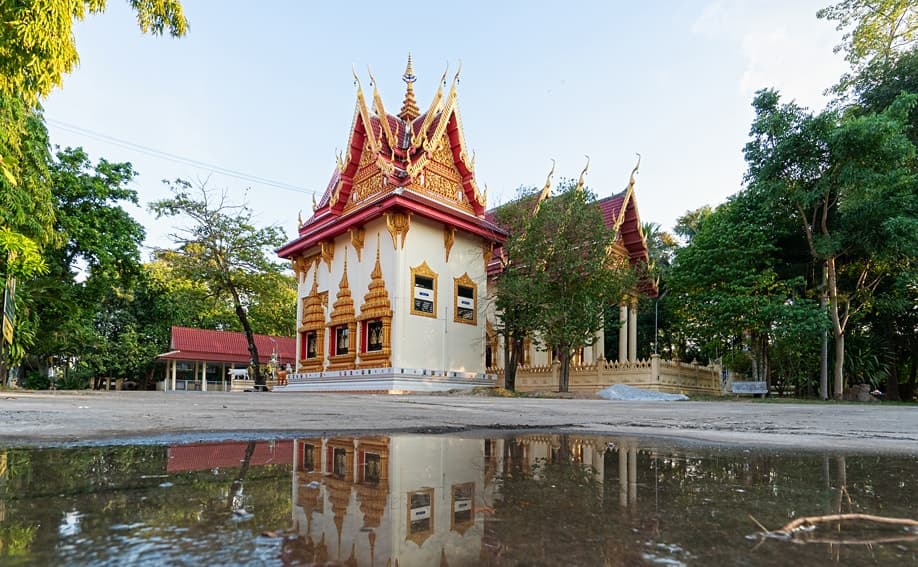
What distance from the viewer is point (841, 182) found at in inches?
577

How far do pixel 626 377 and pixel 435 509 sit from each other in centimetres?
1693

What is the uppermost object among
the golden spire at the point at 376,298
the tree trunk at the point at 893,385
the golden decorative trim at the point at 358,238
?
the golden decorative trim at the point at 358,238

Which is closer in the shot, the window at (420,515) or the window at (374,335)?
the window at (420,515)

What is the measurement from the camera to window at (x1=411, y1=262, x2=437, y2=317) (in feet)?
57.3

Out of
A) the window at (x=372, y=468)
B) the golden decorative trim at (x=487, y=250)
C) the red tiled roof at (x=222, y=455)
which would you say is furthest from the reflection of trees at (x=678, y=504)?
the golden decorative trim at (x=487, y=250)

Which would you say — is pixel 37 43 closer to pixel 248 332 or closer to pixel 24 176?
pixel 24 176

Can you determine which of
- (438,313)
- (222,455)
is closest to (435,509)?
(222,455)

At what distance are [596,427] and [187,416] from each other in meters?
2.77

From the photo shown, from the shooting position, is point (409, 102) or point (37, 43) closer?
point (37, 43)

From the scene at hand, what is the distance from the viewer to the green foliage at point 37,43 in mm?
3986

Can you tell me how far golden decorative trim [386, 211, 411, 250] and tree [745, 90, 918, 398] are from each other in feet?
34.1

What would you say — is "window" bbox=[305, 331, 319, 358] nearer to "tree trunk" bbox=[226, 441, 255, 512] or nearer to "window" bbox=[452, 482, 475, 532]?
"tree trunk" bbox=[226, 441, 255, 512]

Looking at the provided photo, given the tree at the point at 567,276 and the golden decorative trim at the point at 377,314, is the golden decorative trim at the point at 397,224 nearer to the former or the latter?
the golden decorative trim at the point at 377,314

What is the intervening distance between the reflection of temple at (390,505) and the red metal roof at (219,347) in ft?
92.6
